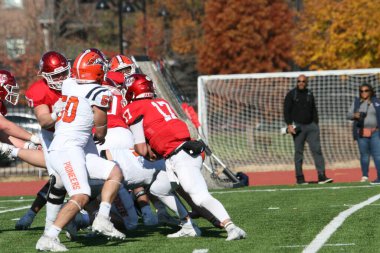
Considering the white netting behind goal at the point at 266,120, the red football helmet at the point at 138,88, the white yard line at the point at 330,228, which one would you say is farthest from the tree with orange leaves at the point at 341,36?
the red football helmet at the point at 138,88

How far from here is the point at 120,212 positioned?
10.9m

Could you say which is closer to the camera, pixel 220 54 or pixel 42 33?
pixel 42 33

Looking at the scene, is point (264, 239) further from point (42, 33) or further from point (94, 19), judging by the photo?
point (94, 19)

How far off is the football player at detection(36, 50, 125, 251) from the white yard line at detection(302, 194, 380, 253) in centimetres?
169

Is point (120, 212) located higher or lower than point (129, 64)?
lower

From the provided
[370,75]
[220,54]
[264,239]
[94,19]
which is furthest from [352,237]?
[220,54]

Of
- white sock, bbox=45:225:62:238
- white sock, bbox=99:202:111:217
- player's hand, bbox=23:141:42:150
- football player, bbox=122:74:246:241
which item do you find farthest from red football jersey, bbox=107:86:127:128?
white sock, bbox=45:225:62:238

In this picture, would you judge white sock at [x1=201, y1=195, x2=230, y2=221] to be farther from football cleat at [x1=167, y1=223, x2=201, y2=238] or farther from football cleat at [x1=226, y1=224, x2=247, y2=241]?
football cleat at [x1=167, y1=223, x2=201, y2=238]

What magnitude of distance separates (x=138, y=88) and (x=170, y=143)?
627 millimetres

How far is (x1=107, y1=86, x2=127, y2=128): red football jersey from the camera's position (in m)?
11.1

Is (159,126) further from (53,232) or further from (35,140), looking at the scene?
(35,140)

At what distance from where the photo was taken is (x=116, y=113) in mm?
11258

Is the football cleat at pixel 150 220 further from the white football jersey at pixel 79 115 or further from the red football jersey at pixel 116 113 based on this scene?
the white football jersey at pixel 79 115

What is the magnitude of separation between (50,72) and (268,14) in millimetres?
42854
